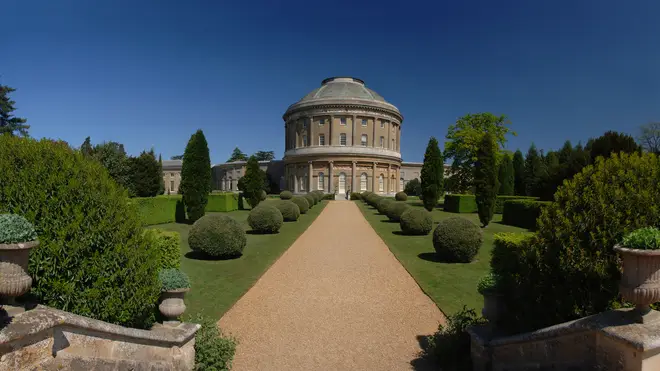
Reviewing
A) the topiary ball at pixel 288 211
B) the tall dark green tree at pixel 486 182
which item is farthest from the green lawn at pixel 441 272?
the topiary ball at pixel 288 211

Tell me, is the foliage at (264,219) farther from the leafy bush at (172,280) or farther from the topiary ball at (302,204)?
the leafy bush at (172,280)

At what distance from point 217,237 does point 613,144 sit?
21.5m

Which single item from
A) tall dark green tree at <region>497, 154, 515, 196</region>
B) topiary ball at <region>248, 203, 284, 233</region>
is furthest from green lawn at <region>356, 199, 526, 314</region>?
tall dark green tree at <region>497, 154, 515, 196</region>

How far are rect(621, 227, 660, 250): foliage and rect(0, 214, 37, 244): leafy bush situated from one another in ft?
15.8

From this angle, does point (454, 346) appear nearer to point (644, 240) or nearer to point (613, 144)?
point (644, 240)

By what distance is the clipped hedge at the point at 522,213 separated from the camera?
19.8 metres

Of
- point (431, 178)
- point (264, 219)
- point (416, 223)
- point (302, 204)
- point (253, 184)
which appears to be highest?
point (431, 178)

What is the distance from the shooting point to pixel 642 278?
291 cm

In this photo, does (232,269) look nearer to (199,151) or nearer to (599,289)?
(599,289)

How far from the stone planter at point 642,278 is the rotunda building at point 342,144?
2128 inches

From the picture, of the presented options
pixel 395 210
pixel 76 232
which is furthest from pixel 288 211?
pixel 76 232

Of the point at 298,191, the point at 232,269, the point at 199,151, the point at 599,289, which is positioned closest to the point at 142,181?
the point at 199,151

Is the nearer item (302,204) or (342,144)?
(302,204)

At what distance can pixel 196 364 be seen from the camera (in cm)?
470
